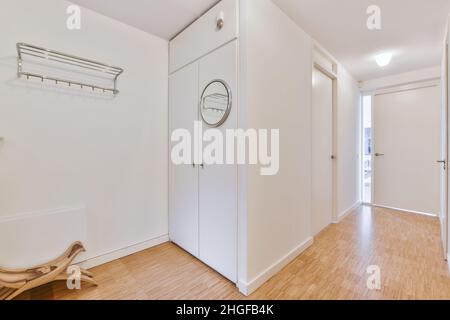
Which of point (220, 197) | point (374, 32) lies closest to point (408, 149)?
point (374, 32)

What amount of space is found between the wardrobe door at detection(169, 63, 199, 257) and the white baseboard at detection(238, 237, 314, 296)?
0.67 meters

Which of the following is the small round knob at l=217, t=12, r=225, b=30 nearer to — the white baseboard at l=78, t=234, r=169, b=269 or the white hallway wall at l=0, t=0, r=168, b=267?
the white hallway wall at l=0, t=0, r=168, b=267

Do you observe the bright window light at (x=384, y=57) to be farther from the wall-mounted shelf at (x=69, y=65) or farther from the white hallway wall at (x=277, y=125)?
the wall-mounted shelf at (x=69, y=65)

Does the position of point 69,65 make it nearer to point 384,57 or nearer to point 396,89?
point 384,57

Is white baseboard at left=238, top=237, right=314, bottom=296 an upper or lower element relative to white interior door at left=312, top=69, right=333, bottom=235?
lower

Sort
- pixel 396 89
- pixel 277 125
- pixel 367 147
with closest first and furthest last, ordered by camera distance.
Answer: pixel 277 125 → pixel 396 89 → pixel 367 147

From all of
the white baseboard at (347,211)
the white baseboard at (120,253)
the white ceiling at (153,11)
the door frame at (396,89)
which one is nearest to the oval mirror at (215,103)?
the white ceiling at (153,11)

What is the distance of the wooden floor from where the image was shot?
1605 mm

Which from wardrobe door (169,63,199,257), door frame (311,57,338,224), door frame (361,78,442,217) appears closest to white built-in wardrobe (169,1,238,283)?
wardrobe door (169,63,199,257)

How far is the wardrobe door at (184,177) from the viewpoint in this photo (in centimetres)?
211

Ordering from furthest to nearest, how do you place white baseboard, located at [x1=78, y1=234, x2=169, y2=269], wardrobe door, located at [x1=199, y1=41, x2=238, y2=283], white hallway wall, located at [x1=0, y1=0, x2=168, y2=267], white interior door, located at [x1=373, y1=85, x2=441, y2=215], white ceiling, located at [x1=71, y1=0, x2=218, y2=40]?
1. white interior door, located at [x1=373, y1=85, x2=441, y2=215]
2. white baseboard, located at [x1=78, y1=234, x2=169, y2=269]
3. white ceiling, located at [x1=71, y1=0, x2=218, y2=40]
4. wardrobe door, located at [x1=199, y1=41, x2=238, y2=283]
5. white hallway wall, located at [x1=0, y1=0, x2=168, y2=267]

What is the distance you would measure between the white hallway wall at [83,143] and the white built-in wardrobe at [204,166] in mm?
224

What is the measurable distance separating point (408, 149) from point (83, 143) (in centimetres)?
463

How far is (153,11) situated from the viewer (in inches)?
76.6
